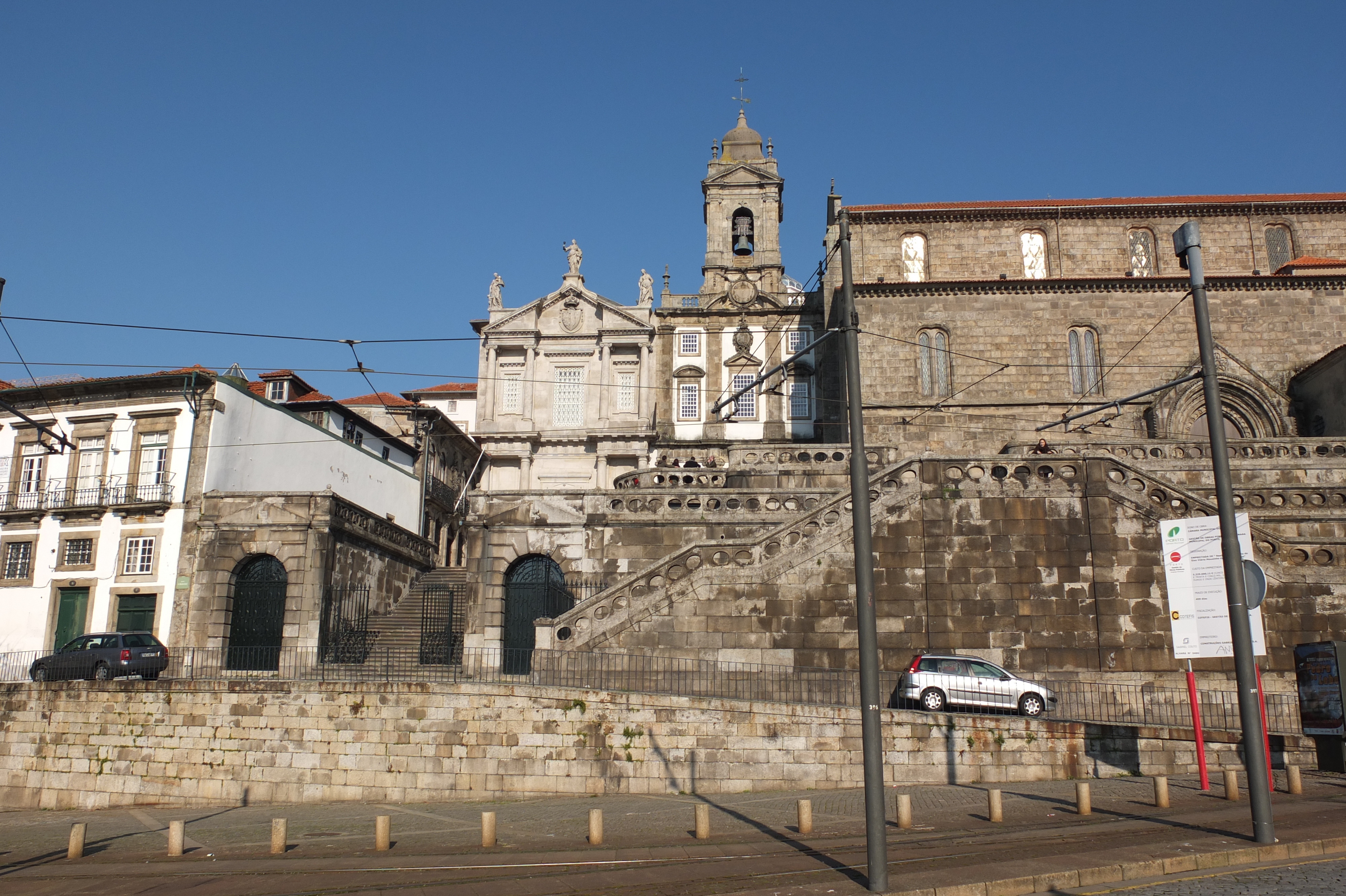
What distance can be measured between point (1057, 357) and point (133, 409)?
2989cm

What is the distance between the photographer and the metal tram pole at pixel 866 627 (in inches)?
378

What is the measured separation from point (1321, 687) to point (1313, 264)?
85.3 feet

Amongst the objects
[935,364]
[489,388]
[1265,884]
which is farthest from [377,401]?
[1265,884]

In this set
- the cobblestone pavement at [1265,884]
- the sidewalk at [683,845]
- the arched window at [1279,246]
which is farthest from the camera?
the arched window at [1279,246]

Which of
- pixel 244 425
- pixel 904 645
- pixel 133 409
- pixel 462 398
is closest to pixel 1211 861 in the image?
pixel 904 645

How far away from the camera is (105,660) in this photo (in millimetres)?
22516

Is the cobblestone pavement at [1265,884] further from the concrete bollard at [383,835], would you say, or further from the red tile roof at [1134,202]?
the red tile roof at [1134,202]

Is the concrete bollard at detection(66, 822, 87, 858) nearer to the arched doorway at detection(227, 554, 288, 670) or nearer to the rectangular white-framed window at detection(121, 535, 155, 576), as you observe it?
the arched doorway at detection(227, 554, 288, 670)

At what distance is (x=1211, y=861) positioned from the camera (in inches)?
428

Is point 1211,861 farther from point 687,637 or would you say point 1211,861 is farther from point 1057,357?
point 1057,357

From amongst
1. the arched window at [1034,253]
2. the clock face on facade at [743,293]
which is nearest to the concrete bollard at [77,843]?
the arched window at [1034,253]

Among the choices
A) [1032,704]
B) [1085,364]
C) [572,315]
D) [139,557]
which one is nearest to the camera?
[1032,704]

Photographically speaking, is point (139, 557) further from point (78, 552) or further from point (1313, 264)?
point (1313, 264)

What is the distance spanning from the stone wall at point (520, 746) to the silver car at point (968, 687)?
137 cm
